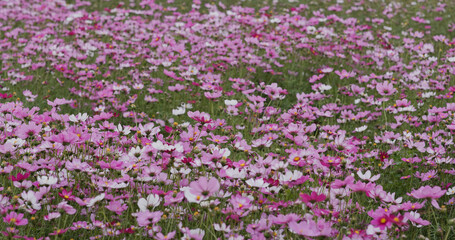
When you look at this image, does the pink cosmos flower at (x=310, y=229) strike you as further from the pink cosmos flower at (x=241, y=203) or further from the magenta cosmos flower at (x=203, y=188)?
the magenta cosmos flower at (x=203, y=188)

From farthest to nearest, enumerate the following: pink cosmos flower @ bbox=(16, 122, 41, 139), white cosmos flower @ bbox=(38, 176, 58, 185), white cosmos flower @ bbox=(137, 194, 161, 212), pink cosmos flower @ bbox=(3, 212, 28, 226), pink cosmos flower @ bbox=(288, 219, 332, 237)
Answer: pink cosmos flower @ bbox=(16, 122, 41, 139), white cosmos flower @ bbox=(38, 176, 58, 185), white cosmos flower @ bbox=(137, 194, 161, 212), pink cosmos flower @ bbox=(3, 212, 28, 226), pink cosmos flower @ bbox=(288, 219, 332, 237)

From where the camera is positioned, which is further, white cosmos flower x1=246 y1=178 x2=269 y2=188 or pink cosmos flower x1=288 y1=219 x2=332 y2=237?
white cosmos flower x1=246 y1=178 x2=269 y2=188

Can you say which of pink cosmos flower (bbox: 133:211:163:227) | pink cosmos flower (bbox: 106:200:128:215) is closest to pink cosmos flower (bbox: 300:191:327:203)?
pink cosmos flower (bbox: 133:211:163:227)

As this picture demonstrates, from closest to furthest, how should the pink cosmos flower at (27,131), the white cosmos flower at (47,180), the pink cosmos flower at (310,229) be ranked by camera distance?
the pink cosmos flower at (310,229) < the white cosmos flower at (47,180) < the pink cosmos flower at (27,131)

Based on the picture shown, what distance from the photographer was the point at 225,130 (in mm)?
2713

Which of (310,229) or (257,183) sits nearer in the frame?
(310,229)

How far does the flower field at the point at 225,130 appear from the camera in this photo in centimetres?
183

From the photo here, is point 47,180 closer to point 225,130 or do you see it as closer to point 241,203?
point 241,203

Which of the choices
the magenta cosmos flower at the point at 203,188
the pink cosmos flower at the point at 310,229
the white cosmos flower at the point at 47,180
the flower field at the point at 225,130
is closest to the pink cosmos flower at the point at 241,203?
the flower field at the point at 225,130

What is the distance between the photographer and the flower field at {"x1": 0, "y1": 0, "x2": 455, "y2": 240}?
183 cm

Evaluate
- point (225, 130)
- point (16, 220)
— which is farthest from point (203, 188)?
point (225, 130)

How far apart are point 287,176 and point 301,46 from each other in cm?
357

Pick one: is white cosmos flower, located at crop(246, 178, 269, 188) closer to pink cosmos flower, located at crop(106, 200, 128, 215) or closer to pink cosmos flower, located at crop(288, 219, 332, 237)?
pink cosmos flower, located at crop(288, 219, 332, 237)

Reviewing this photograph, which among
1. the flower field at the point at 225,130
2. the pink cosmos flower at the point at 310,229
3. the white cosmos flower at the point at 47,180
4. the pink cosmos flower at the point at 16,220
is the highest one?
the pink cosmos flower at the point at 310,229
